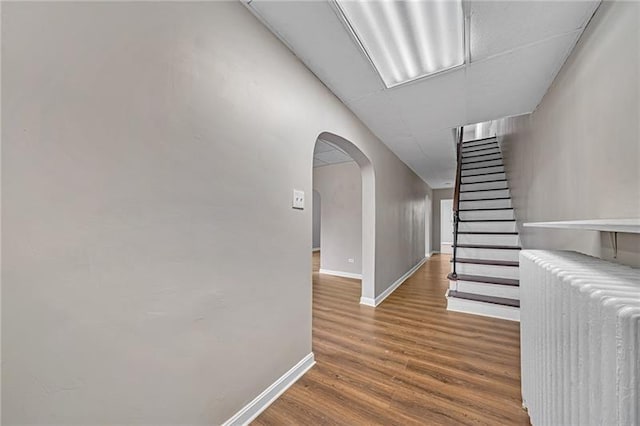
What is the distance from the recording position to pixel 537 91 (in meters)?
2.05

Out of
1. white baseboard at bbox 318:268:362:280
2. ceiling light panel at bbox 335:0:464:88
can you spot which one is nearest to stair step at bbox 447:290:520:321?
white baseboard at bbox 318:268:362:280

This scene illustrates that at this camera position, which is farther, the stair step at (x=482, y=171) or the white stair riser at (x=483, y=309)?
the stair step at (x=482, y=171)

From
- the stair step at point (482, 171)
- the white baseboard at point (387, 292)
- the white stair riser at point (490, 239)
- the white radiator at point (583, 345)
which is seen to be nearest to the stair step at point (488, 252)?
the white stair riser at point (490, 239)

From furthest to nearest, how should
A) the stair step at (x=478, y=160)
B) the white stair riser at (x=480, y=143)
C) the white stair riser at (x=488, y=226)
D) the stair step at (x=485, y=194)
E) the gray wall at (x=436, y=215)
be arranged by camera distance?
1. the gray wall at (x=436, y=215)
2. the white stair riser at (x=480, y=143)
3. the stair step at (x=478, y=160)
4. the stair step at (x=485, y=194)
5. the white stair riser at (x=488, y=226)

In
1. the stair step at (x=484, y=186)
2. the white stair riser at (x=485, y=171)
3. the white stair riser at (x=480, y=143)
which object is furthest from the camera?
the white stair riser at (x=480, y=143)

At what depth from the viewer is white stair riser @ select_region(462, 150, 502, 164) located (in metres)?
4.87

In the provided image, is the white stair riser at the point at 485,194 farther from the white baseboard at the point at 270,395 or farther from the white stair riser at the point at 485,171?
the white baseboard at the point at 270,395

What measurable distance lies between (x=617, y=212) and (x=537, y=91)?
1.49 metres

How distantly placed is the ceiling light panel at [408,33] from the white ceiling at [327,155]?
79.5 inches

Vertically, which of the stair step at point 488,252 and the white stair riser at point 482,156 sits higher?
the white stair riser at point 482,156

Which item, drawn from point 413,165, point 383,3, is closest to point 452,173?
point 413,165

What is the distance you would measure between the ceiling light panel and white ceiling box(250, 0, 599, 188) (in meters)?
0.07

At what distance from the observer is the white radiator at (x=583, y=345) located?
468mm

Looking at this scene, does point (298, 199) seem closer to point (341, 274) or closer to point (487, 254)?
point (487, 254)
